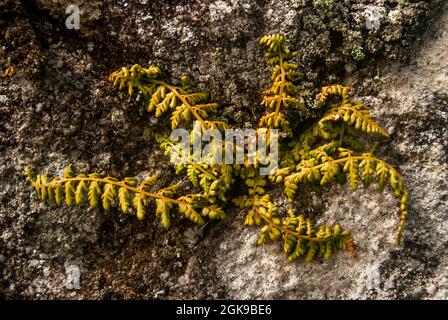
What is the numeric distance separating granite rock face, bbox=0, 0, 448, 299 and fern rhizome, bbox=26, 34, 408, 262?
0.42 feet

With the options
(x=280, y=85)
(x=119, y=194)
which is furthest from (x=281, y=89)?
(x=119, y=194)

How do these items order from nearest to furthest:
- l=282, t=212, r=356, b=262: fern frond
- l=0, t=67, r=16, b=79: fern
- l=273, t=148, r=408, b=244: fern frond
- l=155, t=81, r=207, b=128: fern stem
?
l=273, t=148, r=408, b=244: fern frond
l=282, t=212, r=356, b=262: fern frond
l=155, t=81, r=207, b=128: fern stem
l=0, t=67, r=16, b=79: fern

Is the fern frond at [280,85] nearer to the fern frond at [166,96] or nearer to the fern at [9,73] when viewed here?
the fern frond at [166,96]

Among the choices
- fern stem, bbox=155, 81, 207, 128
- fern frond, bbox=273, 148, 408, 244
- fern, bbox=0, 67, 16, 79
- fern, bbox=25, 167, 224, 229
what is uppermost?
fern, bbox=0, 67, 16, 79

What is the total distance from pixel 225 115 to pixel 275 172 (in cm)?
61

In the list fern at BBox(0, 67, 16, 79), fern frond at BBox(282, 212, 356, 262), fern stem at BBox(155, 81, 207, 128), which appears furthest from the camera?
fern at BBox(0, 67, 16, 79)

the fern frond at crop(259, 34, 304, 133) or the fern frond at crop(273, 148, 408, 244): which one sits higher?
the fern frond at crop(259, 34, 304, 133)

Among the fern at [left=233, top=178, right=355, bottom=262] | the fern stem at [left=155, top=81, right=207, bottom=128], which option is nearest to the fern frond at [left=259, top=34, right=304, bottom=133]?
the fern stem at [left=155, top=81, right=207, bottom=128]

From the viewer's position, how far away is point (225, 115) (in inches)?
147

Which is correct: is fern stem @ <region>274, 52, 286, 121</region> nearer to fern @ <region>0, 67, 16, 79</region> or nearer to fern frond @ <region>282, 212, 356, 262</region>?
fern frond @ <region>282, 212, 356, 262</region>

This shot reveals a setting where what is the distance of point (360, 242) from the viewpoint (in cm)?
348

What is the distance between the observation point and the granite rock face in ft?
11.4

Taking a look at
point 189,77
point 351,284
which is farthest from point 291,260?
point 189,77

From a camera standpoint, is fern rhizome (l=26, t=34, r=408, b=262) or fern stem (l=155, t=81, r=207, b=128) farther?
fern stem (l=155, t=81, r=207, b=128)
